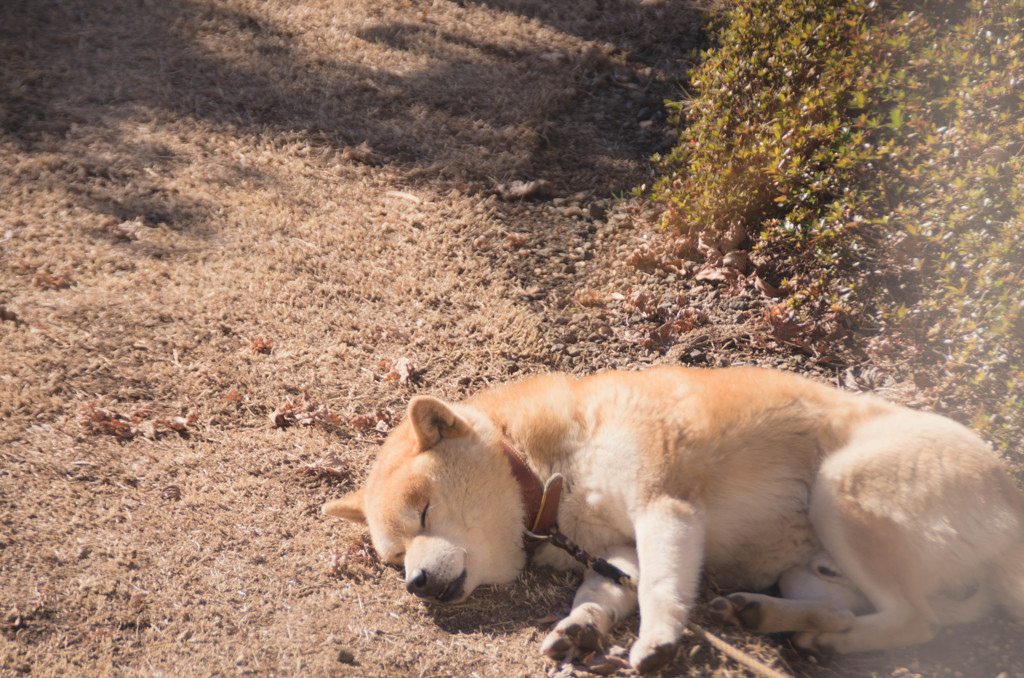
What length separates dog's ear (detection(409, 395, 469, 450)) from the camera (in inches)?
112

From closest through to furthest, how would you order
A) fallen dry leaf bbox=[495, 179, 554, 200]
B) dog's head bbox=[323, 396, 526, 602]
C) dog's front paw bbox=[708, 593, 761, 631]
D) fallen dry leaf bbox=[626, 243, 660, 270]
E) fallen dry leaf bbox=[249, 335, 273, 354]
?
1. dog's front paw bbox=[708, 593, 761, 631]
2. dog's head bbox=[323, 396, 526, 602]
3. fallen dry leaf bbox=[249, 335, 273, 354]
4. fallen dry leaf bbox=[626, 243, 660, 270]
5. fallen dry leaf bbox=[495, 179, 554, 200]

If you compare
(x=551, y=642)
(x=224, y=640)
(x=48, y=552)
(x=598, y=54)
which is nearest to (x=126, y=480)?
(x=48, y=552)

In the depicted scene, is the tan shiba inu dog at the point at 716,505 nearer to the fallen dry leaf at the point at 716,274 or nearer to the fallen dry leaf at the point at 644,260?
the fallen dry leaf at the point at 716,274

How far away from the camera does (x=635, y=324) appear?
445 centimetres

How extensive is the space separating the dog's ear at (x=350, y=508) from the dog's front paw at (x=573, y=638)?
1108mm

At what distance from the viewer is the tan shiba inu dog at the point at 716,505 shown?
252cm

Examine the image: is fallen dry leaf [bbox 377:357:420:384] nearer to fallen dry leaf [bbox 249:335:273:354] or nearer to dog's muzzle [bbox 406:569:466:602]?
fallen dry leaf [bbox 249:335:273:354]

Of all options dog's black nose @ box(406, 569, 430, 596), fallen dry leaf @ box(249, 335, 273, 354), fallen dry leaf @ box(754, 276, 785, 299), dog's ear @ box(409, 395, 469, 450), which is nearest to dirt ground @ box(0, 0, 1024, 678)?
fallen dry leaf @ box(249, 335, 273, 354)

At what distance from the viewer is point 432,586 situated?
269cm

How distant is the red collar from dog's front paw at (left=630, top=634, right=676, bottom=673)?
0.67m

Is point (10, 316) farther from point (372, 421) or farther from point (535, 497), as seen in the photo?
point (535, 497)

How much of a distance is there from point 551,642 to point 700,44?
657 centimetres

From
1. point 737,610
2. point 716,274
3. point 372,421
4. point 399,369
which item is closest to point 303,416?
point 372,421

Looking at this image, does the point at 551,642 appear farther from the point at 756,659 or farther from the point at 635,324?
the point at 635,324
